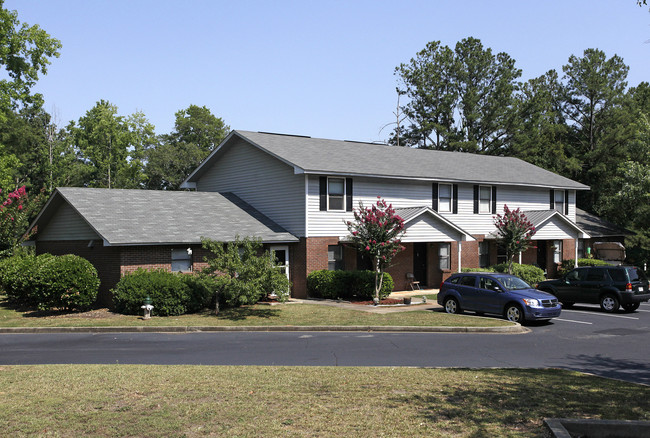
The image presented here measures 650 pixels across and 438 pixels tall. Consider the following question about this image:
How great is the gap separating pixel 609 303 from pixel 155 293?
17.3m

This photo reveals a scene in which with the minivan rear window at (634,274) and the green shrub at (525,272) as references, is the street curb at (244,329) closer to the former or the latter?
the minivan rear window at (634,274)

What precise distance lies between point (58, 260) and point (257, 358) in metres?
11.8

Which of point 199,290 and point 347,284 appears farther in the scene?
point 347,284

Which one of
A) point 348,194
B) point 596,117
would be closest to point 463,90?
point 596,117

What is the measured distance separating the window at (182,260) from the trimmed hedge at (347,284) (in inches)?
220

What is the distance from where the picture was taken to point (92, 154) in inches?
2432

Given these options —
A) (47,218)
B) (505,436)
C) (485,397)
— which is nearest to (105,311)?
(47,218)

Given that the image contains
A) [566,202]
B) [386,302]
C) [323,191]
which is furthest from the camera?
[566,202]

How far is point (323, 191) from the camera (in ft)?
90.4

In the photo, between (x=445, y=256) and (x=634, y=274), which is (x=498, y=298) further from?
(x=445, y=256)

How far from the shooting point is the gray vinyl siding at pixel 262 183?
90.8 feet

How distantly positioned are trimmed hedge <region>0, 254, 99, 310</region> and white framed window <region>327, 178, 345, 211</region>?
35.6 ft

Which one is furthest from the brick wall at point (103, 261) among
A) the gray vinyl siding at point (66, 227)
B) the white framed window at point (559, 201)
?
the white framed window at point (559, 201)

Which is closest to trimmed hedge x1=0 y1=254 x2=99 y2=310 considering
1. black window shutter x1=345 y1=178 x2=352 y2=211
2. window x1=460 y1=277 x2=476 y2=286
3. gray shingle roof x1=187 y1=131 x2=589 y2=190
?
gray shingle roof x1=187 y1=131 x2=589 y2=190
